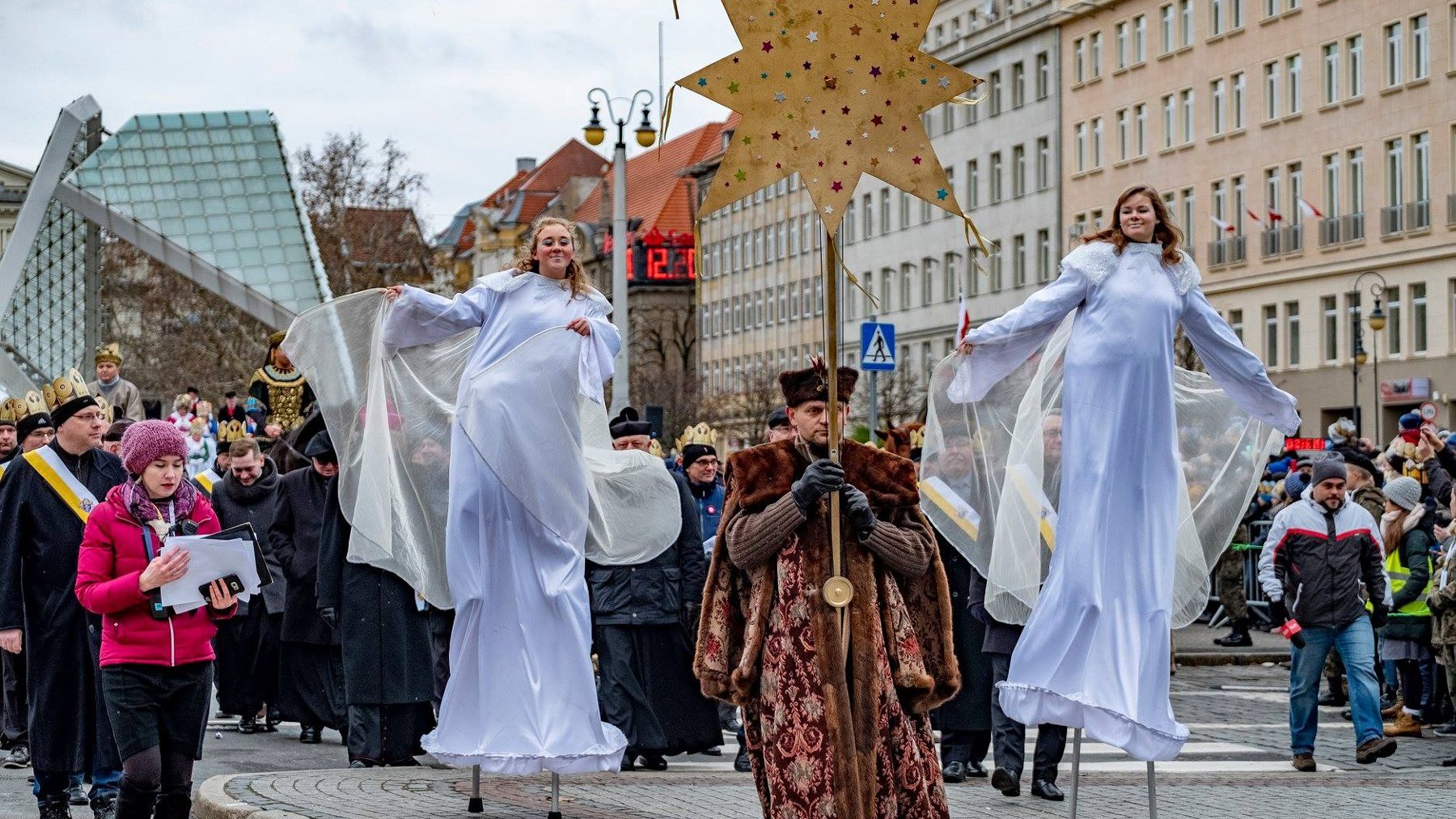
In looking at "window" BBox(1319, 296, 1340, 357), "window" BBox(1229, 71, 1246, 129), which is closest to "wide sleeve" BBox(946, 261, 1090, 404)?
"window" BBox(1319, 296, 1340, 357)

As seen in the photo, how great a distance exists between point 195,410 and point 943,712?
1880 cm

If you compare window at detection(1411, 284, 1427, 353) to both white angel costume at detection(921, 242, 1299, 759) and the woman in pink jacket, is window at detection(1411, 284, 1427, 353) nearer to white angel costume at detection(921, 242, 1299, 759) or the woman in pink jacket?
white angel costume at detection(921, 242, 1299, 759)

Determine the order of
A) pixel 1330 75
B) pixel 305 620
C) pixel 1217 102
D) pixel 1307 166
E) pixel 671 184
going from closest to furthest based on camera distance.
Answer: pixel 305 620, pixel 1330 75, pixel 1307 166, pixel 1217 102, pixel 671 184

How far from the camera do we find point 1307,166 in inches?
2446

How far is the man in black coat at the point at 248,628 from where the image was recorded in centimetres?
1539

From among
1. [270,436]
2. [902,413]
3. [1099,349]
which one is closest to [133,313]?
[902,413]

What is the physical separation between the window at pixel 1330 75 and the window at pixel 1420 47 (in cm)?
361

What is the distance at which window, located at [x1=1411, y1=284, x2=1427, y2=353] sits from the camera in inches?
2240

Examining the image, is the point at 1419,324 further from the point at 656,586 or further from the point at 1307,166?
the point at 656,586

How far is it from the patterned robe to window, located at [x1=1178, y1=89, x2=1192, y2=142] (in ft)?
203

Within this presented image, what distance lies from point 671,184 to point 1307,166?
66.6m

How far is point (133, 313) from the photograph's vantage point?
8419cm

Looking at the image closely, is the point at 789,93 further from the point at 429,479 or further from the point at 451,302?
the point at 429,479

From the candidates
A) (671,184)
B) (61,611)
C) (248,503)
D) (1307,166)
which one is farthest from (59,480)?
(671,184)
